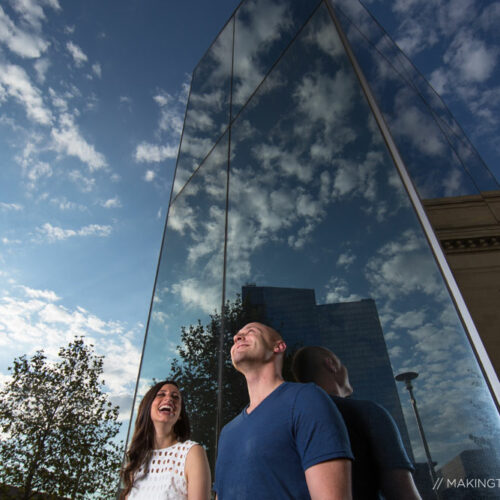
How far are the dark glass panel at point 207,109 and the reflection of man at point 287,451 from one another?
14.6ft

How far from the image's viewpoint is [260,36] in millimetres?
4898

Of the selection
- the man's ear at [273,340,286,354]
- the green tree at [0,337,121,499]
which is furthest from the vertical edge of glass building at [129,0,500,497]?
the green tree at [0,337,121,499]

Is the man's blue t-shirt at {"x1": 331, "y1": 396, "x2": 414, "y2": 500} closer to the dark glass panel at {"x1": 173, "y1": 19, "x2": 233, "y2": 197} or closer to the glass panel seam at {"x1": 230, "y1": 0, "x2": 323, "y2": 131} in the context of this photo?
the glass panel seam at {"x1": 230, "y1": 0, "x2": 323, "y2": 131}

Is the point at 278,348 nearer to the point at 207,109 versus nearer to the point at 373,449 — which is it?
the point at 373,449

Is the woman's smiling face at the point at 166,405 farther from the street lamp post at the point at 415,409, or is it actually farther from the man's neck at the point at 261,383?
the street lamp post at the point at 415,409

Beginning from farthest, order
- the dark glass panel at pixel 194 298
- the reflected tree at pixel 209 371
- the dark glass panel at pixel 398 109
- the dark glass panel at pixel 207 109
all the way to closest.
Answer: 1. the dark glass panel at pixel 207 109
2. the dark glass panel at pixel 398 109
3. the dark glass panel at pixel 194 298
4. the reflected tree at pixel 209 371

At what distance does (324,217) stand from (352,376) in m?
1.27

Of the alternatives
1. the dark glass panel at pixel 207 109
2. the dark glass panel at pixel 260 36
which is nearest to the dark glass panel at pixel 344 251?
the dark glass panel at pixel 260 36

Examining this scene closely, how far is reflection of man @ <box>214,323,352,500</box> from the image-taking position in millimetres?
1094

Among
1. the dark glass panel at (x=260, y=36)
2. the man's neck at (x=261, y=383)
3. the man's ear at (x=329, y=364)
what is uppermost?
the dark glass panel at (x=260, y=36)

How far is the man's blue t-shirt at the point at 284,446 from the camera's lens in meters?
1.16

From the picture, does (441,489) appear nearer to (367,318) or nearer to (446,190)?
(367,318)

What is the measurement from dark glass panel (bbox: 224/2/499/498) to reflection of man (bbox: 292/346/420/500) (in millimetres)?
64

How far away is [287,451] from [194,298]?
2.95 meters
